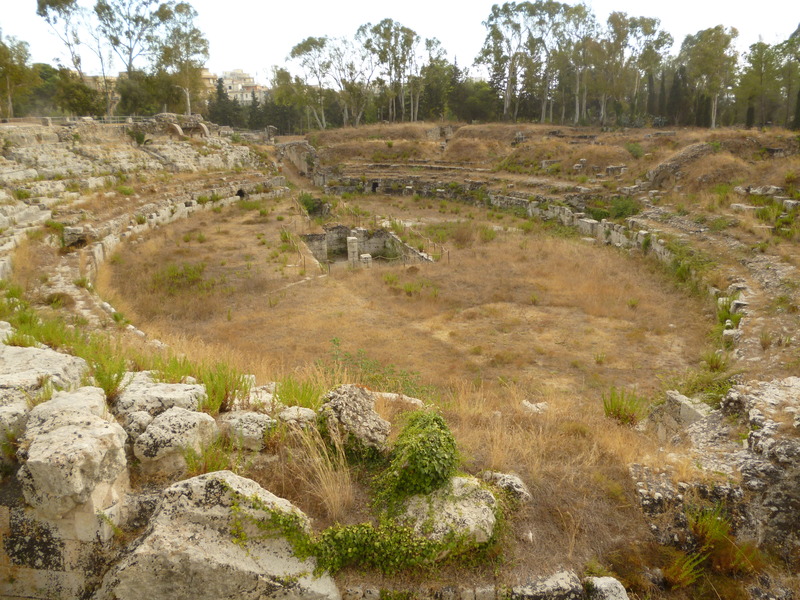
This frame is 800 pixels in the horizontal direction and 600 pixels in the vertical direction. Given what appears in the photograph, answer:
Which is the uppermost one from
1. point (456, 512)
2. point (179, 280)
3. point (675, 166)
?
point (675, 166)

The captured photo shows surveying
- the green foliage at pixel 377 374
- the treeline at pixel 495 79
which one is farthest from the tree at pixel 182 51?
the green foliage at pixel 377 374

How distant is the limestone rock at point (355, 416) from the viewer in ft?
14.2

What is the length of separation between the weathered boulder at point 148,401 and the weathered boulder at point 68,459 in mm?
404

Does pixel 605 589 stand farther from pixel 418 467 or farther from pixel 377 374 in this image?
pixel 377 374

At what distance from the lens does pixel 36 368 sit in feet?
15.1

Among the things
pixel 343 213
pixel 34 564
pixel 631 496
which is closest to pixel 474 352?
pixel 631 496

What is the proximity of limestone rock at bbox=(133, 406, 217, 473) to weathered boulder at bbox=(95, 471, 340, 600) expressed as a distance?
0.58m

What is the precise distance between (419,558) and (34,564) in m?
2.44

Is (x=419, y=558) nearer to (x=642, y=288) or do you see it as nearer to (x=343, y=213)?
(x=642, y=288)

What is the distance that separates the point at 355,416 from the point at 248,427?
3.04ft

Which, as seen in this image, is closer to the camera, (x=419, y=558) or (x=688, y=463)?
(x=419, y=558)

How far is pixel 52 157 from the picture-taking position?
22.0m

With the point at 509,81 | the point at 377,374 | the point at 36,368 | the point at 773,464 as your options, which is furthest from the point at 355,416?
the point at 509,81

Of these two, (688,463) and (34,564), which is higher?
(34,564)
